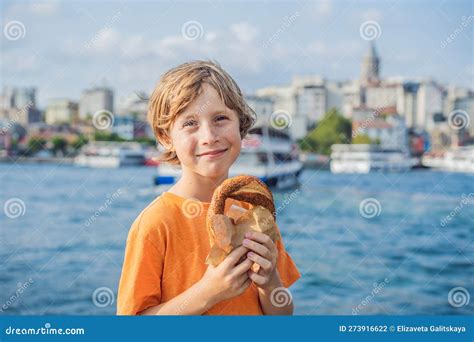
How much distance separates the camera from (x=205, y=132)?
1180 mm

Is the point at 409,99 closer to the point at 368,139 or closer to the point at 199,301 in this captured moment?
the point at 368,139

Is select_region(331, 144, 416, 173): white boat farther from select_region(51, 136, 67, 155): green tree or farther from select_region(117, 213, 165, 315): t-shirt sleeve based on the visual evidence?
select_region(117, 213, 165, 315): t-shirt sleeve

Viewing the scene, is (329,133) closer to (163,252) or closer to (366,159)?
(366,159)

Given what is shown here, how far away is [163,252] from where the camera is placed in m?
1.12

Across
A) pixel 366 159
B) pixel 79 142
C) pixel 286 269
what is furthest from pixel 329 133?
pixel 286 269

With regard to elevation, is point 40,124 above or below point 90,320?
below

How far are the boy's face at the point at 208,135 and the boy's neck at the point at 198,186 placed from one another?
1 centimetres

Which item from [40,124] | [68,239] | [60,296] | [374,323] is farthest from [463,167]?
[374,323]

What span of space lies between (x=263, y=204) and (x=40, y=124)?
64.6 ft

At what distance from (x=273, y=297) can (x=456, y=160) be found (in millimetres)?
25779

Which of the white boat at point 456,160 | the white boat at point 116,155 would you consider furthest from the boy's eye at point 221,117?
the white boat at point 456,160

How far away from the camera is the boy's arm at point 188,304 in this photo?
112 cm

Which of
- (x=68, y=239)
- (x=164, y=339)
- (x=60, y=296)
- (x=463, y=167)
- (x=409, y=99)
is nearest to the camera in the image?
(x=164, y=339)

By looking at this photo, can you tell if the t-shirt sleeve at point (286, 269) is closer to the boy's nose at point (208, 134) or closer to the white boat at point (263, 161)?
the boy's nose at point (208, 134)
